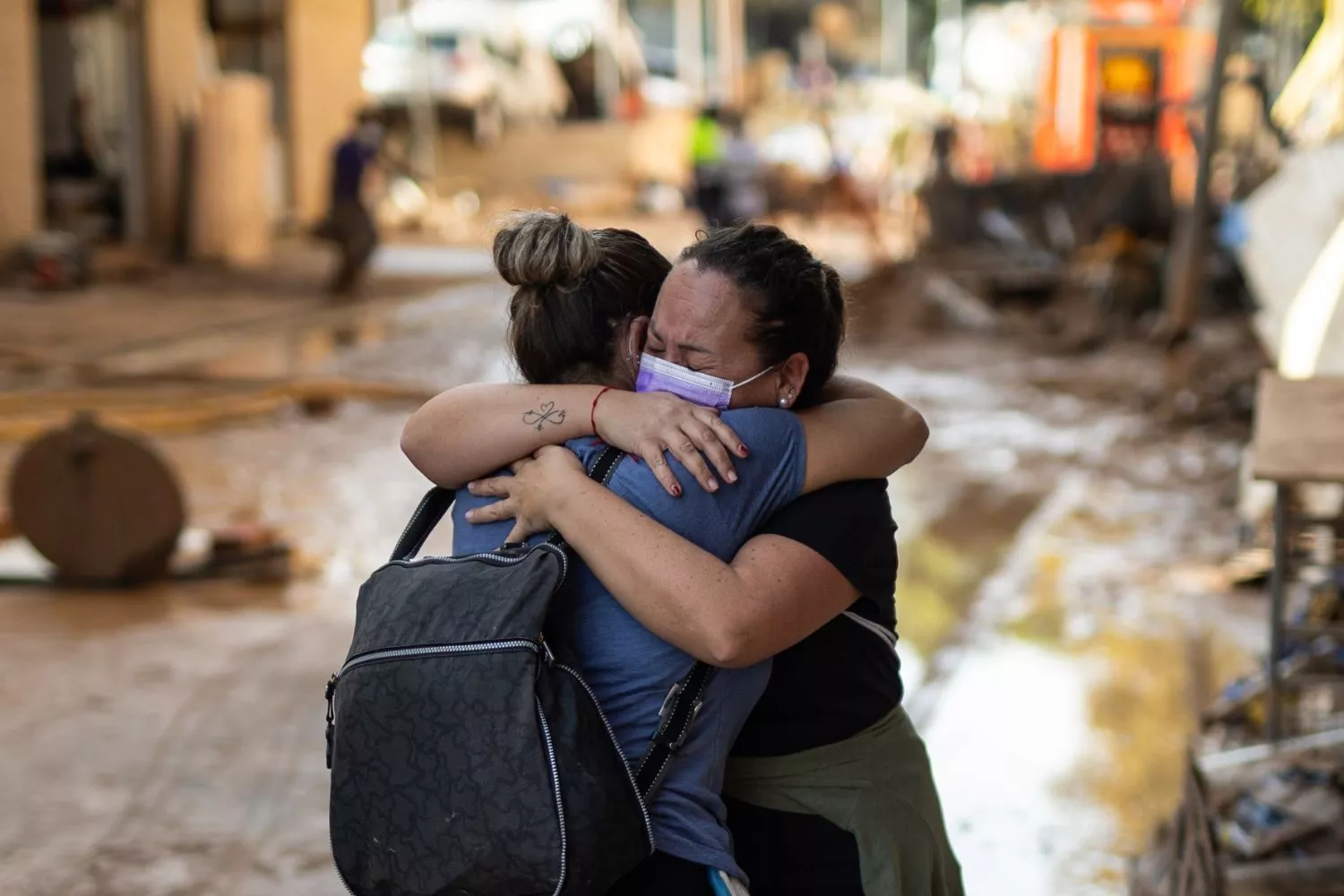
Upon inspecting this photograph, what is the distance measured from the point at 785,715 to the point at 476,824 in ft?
1.55

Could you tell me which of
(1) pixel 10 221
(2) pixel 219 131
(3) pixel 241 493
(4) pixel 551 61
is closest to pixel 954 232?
(2) pixel 219 131

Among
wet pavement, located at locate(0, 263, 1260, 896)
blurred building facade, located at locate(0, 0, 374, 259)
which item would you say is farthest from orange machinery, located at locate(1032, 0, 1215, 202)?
wet pavement, located at locate(0, 263, 1260, 896)

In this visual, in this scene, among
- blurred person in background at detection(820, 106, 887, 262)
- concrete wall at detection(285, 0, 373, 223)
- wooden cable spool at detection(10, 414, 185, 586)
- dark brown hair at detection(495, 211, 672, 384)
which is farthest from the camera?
concrete wall at detection(285, 0, 373, 223)

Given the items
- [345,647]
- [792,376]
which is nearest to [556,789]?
[792,376]

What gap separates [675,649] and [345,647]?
431 centimetres

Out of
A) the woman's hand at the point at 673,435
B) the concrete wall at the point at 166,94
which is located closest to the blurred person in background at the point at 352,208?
the concrete wall at the point at 166,94

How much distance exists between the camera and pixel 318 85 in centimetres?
2225

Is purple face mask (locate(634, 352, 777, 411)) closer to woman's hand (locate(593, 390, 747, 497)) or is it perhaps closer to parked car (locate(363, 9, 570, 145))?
woman's hand (locate(593, 390, 747, 497))

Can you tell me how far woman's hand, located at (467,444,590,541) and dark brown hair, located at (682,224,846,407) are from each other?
27 cm

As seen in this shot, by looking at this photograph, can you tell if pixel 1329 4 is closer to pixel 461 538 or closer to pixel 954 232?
pixel 461 538

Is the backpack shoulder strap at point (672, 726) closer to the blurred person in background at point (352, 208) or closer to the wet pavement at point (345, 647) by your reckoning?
the wet pavement at point (345, 647)

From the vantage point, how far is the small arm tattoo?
2.05 meters

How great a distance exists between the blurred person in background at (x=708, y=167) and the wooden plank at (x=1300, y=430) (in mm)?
19802

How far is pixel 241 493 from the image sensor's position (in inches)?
358
